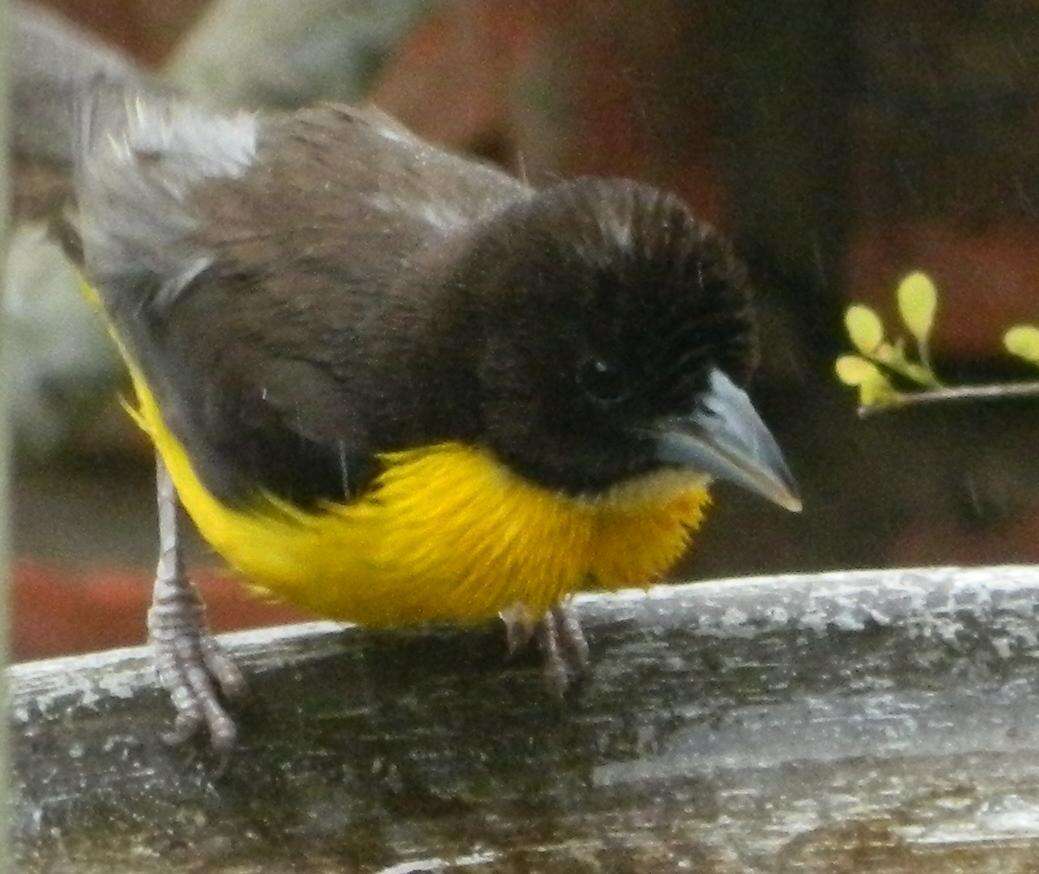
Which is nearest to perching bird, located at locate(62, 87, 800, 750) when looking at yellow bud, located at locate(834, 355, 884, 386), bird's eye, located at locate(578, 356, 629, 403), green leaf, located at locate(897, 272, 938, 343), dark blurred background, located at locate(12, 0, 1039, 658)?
bird's eye, located at locate(578, 356, 629, 403)

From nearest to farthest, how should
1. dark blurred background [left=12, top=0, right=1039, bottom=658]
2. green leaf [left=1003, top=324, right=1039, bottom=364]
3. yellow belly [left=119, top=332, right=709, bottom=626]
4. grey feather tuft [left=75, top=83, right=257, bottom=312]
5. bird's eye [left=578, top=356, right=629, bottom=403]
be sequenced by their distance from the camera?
green leaf [left=1003, top=324, right=1039, bottom=364] → bird's eye [left=578, top=356, right=629, bottom=403] → yellow belly [left=119, top=332, right=709, bottom=626] → grey feather tuft [left=75, top=83, right=257, bottom=312] → dark blurred background [left=12, top=0, right=1039, bottom=658]

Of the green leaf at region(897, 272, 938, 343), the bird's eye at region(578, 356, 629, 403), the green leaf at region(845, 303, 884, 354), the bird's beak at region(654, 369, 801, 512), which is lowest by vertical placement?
the bird's beak at region(654, 369, 801, 512)

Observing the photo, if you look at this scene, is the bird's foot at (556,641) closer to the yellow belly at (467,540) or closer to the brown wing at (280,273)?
the yellow belly at (467,540)

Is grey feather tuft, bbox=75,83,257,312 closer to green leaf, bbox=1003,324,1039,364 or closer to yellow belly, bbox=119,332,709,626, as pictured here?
yellow belly, bbox=119,332,709,626

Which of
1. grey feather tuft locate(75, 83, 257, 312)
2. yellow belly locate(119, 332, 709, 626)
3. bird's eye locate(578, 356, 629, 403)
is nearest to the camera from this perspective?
bird's eye locate(578, 356, 629, 403)

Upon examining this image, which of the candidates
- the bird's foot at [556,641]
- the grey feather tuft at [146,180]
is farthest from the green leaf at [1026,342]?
the grey feather tuft at [146,180]

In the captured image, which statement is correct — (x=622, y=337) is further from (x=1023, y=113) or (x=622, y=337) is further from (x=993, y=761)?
(x=1023, y=113)

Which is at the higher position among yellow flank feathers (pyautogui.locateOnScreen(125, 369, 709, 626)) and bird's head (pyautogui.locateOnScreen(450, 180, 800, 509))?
bird's head (pyautogui.locateOnScreen(450, 180, 800, 509))
